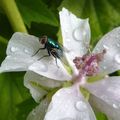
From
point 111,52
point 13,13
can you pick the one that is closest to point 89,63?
point 111,52

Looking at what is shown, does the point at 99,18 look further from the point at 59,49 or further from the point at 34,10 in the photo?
the point at 59,49

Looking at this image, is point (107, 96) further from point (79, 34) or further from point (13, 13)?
point (13, 13)

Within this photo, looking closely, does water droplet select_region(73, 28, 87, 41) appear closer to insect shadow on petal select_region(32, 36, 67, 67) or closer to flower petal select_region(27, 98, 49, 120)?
insect shadow on petal select_region(32, 36, 67, 67)

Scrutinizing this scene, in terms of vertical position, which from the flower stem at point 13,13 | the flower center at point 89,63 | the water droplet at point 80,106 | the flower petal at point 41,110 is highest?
the flower stem at point 13,13

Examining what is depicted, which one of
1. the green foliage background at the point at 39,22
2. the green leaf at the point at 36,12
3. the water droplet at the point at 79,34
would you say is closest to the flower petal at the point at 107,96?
the water droplet at the point at 79,34

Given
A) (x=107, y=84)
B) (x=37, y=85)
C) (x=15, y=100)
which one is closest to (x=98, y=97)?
(x=107, y=84)

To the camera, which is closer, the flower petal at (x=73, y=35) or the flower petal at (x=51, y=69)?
the flower petal at (x=51, y=69)

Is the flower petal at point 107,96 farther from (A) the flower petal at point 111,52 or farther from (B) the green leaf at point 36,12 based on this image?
(B) the green leaf at point 36,12
